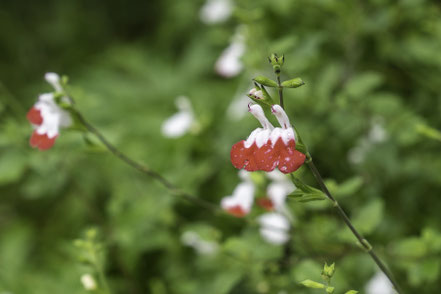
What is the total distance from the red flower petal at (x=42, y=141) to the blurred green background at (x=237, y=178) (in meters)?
0.14

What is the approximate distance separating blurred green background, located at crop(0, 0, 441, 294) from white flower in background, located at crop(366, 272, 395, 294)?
63mm

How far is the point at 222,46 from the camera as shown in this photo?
3482 mm

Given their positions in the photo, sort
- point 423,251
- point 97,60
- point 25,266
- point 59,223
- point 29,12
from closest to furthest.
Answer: point 423,251
point 25,266
point 59,223
point 97,60
point 29,12

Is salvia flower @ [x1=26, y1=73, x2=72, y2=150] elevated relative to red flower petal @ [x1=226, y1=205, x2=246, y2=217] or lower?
elevated

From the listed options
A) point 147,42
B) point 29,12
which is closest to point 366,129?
A: point 147,42

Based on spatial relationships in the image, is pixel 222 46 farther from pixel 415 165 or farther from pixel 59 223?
pixel 415 165

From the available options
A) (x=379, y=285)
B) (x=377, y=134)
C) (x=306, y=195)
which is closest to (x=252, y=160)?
(x=306, y=195)

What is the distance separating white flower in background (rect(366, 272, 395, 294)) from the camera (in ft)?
5.52

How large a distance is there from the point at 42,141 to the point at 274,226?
32.8 inches

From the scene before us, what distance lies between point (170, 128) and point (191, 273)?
0.65 metres

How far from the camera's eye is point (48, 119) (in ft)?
4.74

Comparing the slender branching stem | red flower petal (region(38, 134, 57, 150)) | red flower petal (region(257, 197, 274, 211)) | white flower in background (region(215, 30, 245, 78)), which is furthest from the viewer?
white flower in background (region(215, 30, 245, 78))

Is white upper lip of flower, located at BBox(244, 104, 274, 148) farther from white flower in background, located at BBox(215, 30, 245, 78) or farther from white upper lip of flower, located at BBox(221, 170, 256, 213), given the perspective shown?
white flower in background, located at BBox(215, 30, 245, 78)

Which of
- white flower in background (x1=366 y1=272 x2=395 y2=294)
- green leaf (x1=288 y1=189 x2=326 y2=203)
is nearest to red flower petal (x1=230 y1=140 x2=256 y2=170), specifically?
green leaf (x1=288 y1=189 x2=326 y2=203)
